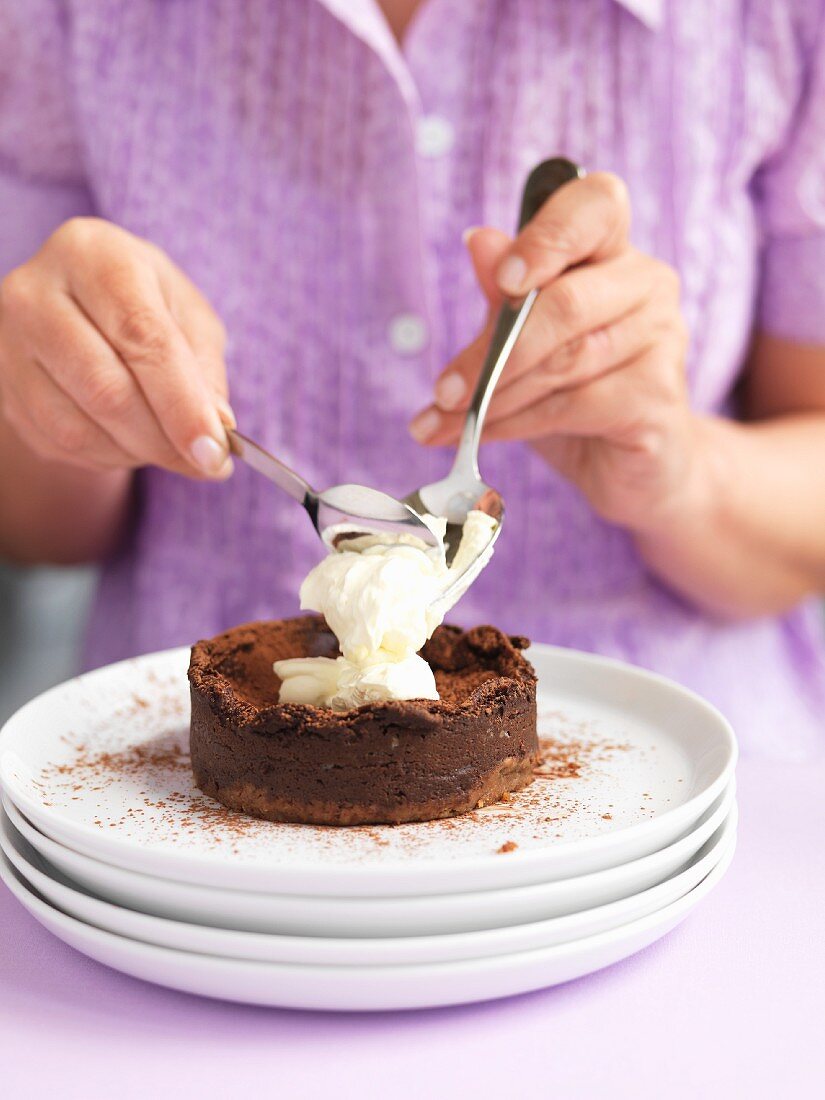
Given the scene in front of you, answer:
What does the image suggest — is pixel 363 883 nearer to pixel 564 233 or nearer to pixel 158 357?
pixel 158 357

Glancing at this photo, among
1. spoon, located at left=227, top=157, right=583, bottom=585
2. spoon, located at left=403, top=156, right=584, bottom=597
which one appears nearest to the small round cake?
spoon, located at left=227, top=157, right=583, bottom=585

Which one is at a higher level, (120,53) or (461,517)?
(120,53)

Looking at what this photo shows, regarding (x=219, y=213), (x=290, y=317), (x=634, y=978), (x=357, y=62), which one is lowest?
(x=634, y=978)

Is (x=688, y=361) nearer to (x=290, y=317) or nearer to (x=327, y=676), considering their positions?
(x=290, y=317)

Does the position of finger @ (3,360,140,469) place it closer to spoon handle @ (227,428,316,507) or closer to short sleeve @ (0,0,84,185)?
spoon handle @ (227,428,316,507)

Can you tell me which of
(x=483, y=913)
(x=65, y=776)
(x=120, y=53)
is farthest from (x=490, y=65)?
(x=483, y=913)

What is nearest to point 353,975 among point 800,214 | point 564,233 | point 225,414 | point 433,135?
point 225,414
